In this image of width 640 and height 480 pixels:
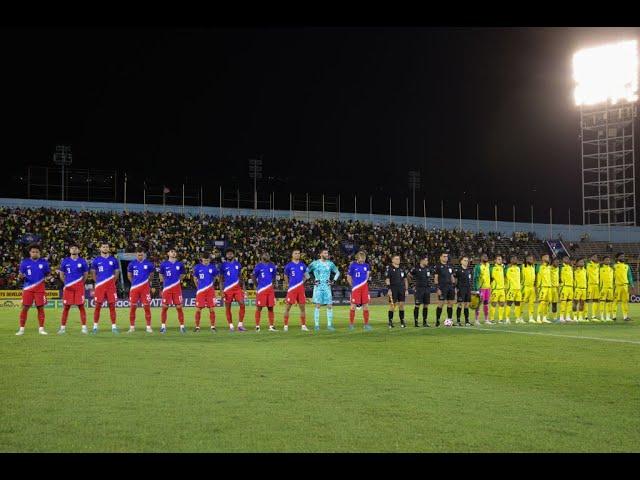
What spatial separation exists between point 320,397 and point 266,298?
1194 cm

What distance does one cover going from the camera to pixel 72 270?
18.6 meters

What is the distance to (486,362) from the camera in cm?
1189

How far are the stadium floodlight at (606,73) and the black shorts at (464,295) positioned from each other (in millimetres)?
41576

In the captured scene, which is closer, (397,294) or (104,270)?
(104,270)

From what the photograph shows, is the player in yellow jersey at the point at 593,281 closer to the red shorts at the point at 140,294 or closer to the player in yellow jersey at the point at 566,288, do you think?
the player in yellow jersey at the point at 566,288

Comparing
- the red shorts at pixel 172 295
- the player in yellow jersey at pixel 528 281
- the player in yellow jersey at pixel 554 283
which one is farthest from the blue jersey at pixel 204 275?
the player in yellow jersey at pixel 554 283

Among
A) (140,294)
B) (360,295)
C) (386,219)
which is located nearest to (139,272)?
(140,294)

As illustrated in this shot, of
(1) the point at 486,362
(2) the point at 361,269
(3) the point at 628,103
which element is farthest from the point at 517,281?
(3) the point at 628,103

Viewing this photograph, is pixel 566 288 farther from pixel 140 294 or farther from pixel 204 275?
pixel 140 294

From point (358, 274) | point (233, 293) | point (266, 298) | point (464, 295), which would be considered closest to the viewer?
point (266, 298)

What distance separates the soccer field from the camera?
6039 mm

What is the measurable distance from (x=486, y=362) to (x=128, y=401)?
6.44 metres

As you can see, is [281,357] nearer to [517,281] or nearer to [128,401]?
[128,401]

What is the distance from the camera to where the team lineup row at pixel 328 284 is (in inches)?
734
